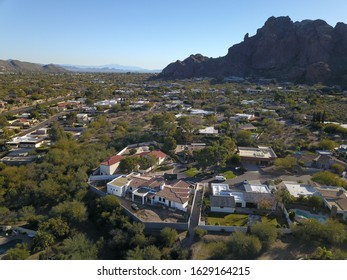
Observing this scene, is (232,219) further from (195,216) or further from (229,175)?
(229,175)

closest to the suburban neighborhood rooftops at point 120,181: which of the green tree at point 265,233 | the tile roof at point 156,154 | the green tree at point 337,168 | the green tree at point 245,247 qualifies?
the tile roof at point 156,154

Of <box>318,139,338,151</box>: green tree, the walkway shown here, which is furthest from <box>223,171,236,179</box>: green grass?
<box>318,139,338,151</box>: green tree

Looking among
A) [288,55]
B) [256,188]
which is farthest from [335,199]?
[288,55]

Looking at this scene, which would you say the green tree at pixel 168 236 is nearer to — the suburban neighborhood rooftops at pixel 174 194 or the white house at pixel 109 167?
the suburban neighborhood rooftops at pixel 174 194

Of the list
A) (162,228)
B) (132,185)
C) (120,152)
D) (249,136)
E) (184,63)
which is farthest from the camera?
(184,63)

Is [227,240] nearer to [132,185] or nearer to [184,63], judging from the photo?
[132,185]
